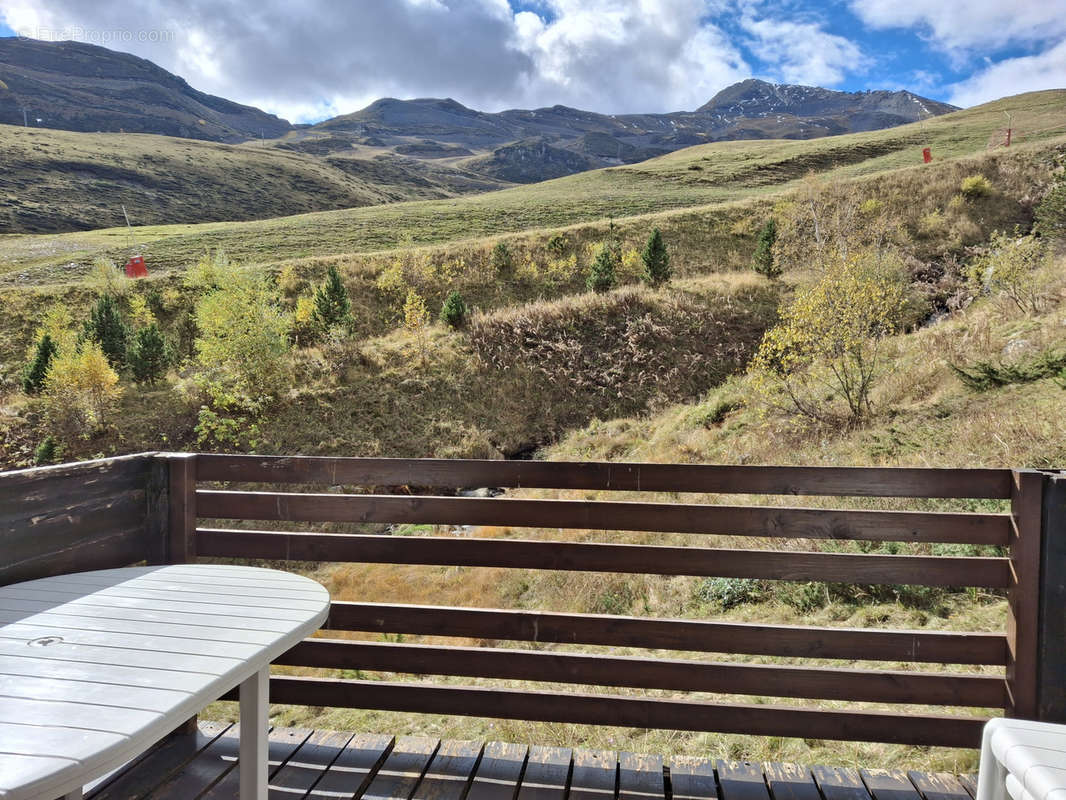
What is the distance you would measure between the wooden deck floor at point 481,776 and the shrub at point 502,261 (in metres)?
26.8

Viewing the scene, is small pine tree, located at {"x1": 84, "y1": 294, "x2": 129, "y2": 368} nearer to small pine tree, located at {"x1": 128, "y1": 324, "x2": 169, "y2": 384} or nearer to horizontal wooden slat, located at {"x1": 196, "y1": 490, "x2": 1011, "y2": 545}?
small pine tree, located at {"x1": 128, "y1": 324, "x2": 169, "y2": 384}

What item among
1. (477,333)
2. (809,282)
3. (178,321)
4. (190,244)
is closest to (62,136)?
(190,244)

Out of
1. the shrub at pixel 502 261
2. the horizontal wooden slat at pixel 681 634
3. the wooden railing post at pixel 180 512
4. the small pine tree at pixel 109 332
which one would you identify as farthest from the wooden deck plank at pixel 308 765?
the shrub at pixel 502 261

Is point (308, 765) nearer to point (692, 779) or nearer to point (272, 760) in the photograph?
point (272, 760)

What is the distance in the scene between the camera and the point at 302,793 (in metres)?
2.57

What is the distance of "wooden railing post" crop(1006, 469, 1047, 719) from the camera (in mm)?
2414

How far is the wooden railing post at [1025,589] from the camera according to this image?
7.92 feet

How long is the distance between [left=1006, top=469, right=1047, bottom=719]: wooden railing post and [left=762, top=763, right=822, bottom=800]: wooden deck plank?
887 mm

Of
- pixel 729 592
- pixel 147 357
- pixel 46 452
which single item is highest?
pixel 147 357

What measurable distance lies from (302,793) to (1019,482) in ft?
11.0

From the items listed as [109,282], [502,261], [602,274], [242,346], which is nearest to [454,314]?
[602,274]

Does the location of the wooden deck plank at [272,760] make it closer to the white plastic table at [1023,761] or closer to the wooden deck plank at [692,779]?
the wooden deck plank at [692,779]

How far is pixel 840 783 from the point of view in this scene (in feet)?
8.57

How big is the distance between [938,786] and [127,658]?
10.7 ft
